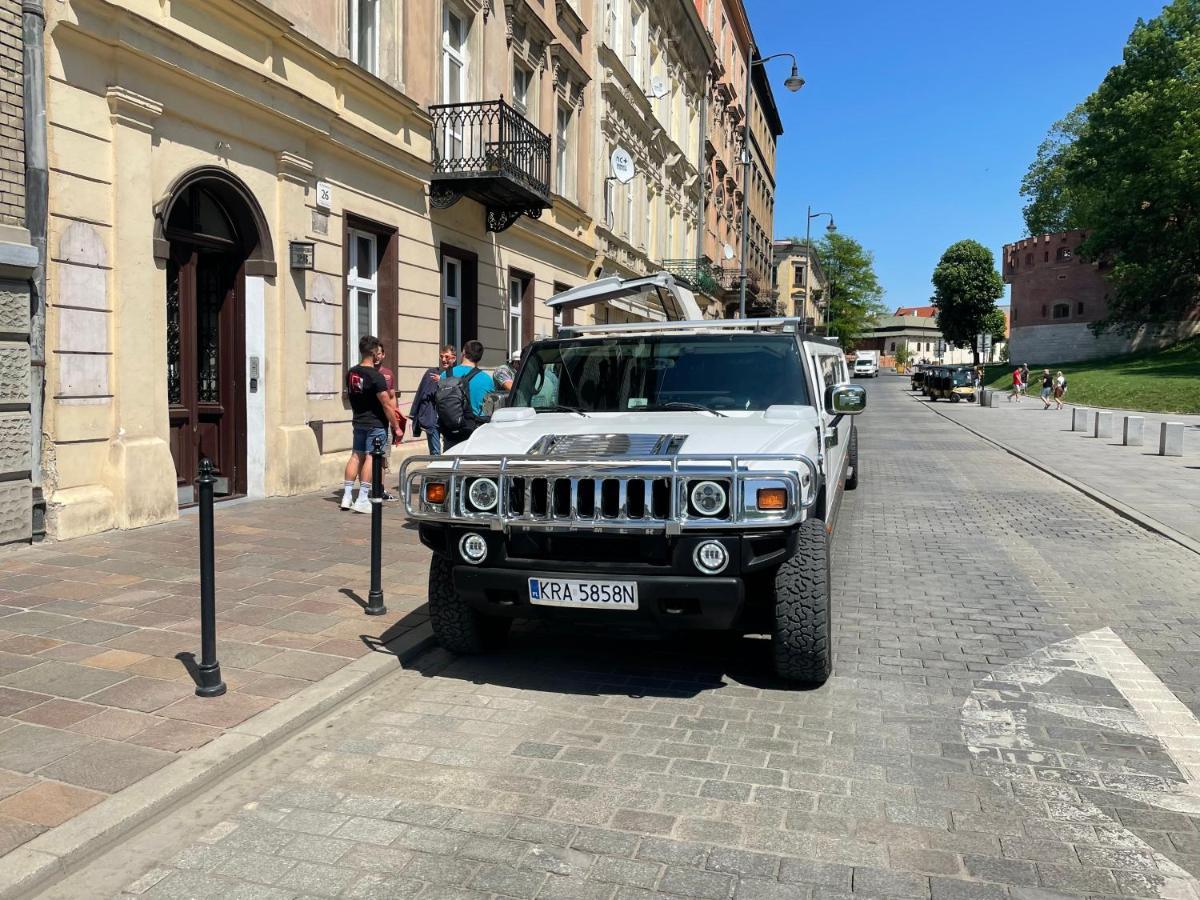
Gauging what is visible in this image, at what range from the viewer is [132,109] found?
806cm

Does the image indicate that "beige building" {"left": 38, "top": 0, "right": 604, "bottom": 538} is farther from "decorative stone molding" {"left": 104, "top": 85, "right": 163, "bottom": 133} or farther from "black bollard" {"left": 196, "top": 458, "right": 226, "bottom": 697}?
"black bollard" {"left": 196, "top": 458, "right": 226, "bottom": 697}

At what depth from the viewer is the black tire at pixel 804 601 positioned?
4.40m

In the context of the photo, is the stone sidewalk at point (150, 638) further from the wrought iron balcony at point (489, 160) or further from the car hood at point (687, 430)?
the wrought iron balcony at point (489, 160)

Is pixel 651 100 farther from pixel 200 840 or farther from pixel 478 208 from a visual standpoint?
pixel 200 840

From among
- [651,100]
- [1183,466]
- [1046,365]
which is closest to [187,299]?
[1183,466]

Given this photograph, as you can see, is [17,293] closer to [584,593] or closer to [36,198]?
[36,198]

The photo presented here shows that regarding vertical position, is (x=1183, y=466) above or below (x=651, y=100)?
below

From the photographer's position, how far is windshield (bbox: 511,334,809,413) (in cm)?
571

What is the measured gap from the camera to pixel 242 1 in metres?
9.32

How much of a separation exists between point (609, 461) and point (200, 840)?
85.1 inches

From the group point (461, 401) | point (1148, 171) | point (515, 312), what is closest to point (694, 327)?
point (461, 401)

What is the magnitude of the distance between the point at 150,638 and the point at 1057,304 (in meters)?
77.6

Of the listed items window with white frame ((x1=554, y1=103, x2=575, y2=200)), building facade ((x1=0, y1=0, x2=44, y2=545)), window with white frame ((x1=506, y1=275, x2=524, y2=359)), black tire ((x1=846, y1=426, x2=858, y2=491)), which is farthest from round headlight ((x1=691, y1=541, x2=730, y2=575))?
window with white frame ((x1=554, y1=103, x2=575, y2=200))

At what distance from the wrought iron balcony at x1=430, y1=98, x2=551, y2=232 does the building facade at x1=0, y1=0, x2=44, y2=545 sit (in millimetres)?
6955
